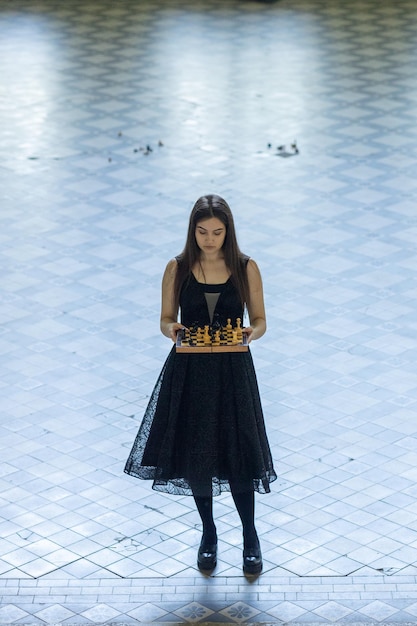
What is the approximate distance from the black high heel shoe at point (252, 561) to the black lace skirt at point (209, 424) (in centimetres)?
36

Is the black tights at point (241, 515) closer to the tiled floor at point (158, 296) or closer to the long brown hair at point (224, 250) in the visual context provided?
the tiled floor at point (158, 296)

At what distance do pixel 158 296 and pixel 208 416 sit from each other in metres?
3.94

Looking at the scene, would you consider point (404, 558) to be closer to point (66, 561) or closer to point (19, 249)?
point (66, 561)

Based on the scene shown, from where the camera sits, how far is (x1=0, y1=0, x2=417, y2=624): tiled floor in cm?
651

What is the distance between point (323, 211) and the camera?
11891mm

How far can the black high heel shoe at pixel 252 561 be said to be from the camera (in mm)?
6453

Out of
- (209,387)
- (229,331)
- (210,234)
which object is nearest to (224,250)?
(210,234)

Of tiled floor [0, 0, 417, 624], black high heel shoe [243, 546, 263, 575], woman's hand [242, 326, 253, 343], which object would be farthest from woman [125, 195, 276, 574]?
tiled floor [0, 0, 417, 624]

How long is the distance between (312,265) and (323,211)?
136 cm

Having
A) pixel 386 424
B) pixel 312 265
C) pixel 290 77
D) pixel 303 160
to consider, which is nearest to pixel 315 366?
pixel 386 424

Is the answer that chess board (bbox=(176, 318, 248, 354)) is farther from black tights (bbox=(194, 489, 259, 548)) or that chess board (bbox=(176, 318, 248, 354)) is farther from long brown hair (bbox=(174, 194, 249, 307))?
black tights (bbox=(194, 489, 259, 548))

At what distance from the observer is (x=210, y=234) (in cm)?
614

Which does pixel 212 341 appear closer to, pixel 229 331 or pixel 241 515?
pixel 229 331

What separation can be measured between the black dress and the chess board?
13 centimetres
